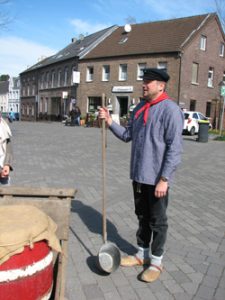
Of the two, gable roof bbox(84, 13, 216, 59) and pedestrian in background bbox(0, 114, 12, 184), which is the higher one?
gable roof bbox(84, 13, 216, 59)

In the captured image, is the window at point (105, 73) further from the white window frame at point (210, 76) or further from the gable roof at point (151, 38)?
Answer: the white window frame at point (210, 76)

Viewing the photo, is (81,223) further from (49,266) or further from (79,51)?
(79,51)

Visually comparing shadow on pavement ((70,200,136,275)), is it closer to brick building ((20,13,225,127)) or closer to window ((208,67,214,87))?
brick building ((20,13,225,127))

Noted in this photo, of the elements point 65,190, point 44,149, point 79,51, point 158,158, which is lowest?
point 44,149

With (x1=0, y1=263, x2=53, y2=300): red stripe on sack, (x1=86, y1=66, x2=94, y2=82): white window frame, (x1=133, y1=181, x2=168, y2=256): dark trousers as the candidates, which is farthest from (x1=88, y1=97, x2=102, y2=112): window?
(x1=0, y1=263, x2=53, y2=300): red stripe on sack

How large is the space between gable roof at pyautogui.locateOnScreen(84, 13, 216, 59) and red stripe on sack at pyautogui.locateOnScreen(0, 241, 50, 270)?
103 ft

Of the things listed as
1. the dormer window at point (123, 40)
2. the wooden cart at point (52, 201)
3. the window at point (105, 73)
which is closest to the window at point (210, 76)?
the dormer window at point (123, 40)

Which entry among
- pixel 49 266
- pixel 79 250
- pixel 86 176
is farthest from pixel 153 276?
pixel 86 176

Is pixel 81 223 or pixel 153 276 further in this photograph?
pixel 81 223

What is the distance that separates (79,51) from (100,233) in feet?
126

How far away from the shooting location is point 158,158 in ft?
11.9

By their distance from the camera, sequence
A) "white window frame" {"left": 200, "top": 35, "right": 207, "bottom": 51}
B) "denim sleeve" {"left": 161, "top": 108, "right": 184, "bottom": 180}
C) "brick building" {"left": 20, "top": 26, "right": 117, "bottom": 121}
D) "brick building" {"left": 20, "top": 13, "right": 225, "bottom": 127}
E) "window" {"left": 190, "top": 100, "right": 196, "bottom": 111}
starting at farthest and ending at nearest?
"brick building" {"left": 20, "top": 26, "right": 117, "bottom": 121} < "white window frame" {"left": 200, "top": 35, "right": 207, "bottom": 51} < "window" {"left": 190, "top": 100, "right": 196, "bottom": 111} < "brick building" {"left": 20, "top": 13, "right": 225, "bottom": 127} < "denim sleeve" {"left": 161, "top": 108, "right": 184, "bottom": 180}

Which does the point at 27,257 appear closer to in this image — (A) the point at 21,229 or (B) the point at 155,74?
(A) the point at 21,229

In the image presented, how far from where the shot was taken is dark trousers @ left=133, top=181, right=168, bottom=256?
12.2ft
